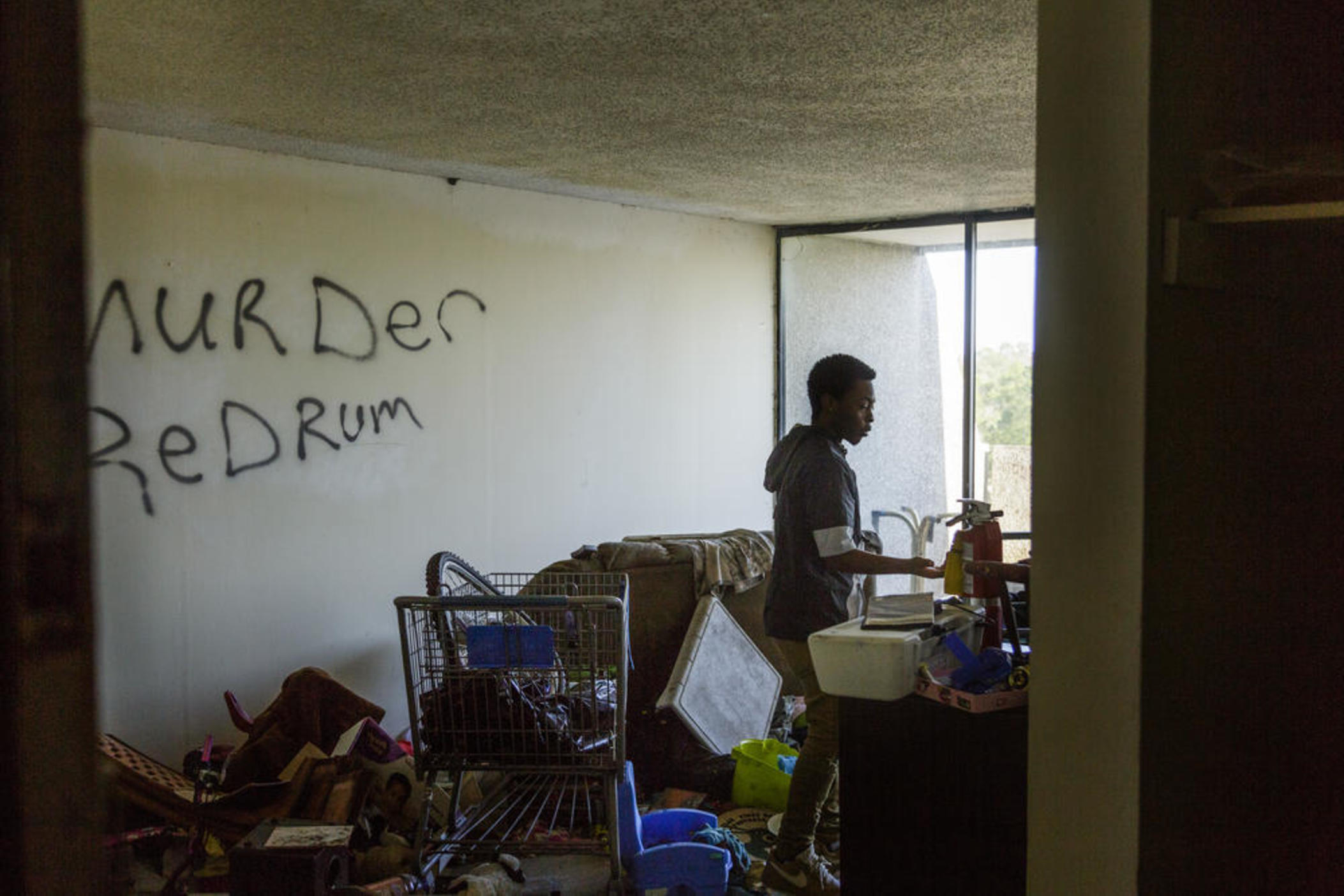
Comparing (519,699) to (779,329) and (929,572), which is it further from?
(779,329)

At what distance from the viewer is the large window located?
26.0 feet

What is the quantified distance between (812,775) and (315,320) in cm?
336

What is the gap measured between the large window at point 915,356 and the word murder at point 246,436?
135 inches

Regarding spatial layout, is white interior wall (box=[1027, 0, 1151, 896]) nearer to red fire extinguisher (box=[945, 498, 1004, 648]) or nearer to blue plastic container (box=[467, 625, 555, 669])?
red fire extinguisher (box=[945, 498, 1004, 648])

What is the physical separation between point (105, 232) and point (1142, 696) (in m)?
4.50

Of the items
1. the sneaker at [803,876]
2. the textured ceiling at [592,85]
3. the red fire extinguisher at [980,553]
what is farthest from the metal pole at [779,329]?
the red fire extinguisher at [980,553]

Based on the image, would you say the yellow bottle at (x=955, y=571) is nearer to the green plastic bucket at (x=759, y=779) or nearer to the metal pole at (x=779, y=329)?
the green plastic bucket at (x=759, y=779)

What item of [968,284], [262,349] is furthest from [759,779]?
[968,284]

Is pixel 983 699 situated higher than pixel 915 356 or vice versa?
pixel 915 356

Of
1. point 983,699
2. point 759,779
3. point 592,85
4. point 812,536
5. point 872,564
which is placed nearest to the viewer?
point 983,699

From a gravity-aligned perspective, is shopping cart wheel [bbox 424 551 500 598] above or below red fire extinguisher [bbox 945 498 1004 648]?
below

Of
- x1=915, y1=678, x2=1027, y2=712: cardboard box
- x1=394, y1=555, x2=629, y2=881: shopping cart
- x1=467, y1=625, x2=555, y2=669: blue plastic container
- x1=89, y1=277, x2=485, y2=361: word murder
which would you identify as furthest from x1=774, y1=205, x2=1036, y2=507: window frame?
x1=915, y1=678, x2=1027, y2=712: cardboard box

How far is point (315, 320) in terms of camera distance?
577cm

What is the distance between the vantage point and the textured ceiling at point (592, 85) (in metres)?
3.65
